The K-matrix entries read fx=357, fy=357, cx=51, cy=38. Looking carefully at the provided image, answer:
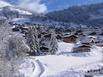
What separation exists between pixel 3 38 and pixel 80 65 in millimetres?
11966

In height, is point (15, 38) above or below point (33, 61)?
above

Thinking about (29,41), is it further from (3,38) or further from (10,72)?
(10,72)

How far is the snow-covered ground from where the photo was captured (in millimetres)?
40094

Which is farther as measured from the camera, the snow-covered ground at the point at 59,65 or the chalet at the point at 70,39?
the chalet at the point at 70,39

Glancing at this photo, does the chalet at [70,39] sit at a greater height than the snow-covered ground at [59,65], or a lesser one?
greater

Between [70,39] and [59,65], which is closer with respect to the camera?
[59,65]

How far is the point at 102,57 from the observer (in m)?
52.1

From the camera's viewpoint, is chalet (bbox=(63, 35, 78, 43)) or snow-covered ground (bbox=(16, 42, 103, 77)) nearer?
snow-covered ground (bbox=(16, 42, 103, 77))

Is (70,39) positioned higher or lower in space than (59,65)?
higher

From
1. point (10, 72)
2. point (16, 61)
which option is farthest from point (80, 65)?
point (10, 72)

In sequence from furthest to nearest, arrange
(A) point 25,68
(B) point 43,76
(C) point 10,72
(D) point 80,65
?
(D) point 80,65 → (A) point 25,68 → (B) point 43,76 → (C) point 10,72

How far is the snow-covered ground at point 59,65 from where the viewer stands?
1578 inches

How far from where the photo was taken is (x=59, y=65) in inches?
1788

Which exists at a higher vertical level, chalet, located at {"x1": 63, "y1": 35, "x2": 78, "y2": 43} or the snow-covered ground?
chalet, located at {"x1": 63, "y1": 35, "x2": 78, "y2": 43}
